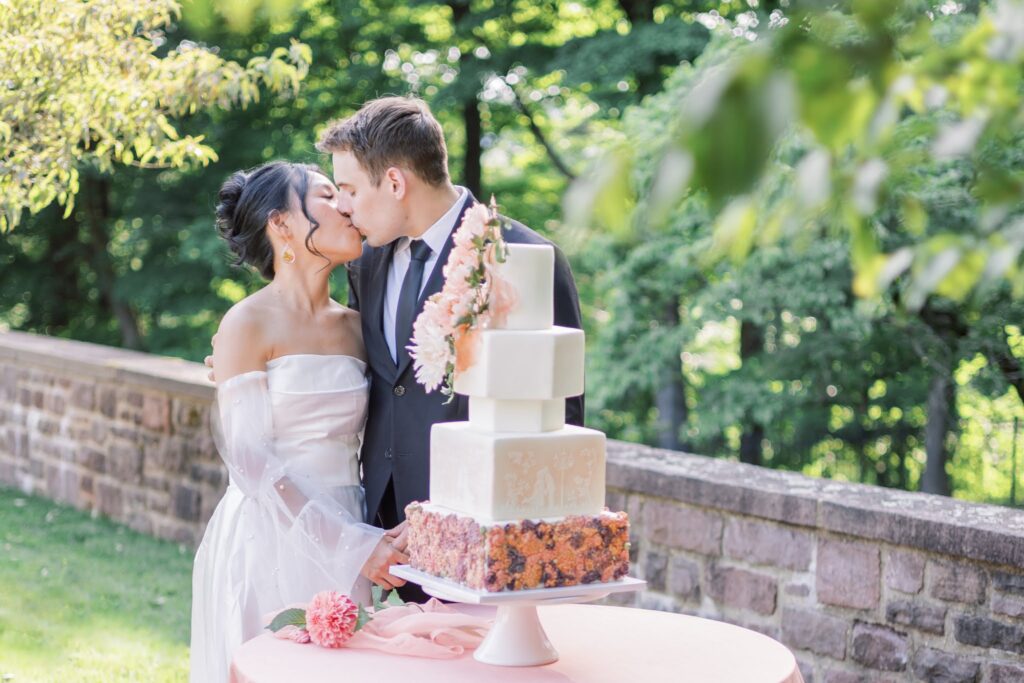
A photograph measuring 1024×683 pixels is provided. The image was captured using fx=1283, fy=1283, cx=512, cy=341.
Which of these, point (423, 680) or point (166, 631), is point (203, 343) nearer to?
point (166, 631)

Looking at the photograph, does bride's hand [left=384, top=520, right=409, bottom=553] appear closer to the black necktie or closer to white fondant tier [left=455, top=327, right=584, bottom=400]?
the black necktie

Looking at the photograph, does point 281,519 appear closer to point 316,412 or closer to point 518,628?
point 316,412

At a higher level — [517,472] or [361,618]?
[517,472]

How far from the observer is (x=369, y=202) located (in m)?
3.33

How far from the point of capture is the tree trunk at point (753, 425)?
1078cm

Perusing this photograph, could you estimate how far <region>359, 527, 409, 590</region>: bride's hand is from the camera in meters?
3.23

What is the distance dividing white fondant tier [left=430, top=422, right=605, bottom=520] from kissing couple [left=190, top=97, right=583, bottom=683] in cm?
60

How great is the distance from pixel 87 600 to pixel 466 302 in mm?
4530

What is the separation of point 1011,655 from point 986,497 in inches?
251

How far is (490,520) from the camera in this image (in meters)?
2.56

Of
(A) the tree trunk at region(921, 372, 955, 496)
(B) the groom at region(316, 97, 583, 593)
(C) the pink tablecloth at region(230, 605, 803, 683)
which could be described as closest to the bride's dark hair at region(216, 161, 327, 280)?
(B) the groom at region(316, 97, 583, 593)

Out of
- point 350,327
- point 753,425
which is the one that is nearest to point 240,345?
point 350,327

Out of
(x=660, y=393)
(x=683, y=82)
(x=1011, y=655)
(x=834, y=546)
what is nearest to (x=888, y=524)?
(x=834, y=546)

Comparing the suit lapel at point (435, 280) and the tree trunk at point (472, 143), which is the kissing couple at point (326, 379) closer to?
the suit lapel at point (435, 280)
